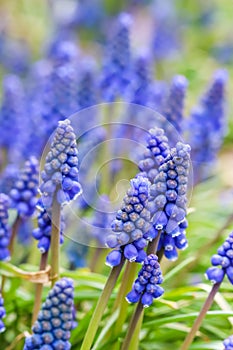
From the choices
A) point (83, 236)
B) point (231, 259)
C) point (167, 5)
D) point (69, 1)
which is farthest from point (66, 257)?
Answer: point (167, 5)

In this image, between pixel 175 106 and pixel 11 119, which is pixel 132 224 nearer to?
pixel 175 106

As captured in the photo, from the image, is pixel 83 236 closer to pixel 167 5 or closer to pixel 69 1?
pixel 69 1

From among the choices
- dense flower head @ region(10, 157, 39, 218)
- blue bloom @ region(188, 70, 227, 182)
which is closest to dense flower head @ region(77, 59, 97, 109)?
blue bloom @ region(188, 70, 227, 182)

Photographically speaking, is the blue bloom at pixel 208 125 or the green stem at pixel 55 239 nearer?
the green stem at pixel 55 239

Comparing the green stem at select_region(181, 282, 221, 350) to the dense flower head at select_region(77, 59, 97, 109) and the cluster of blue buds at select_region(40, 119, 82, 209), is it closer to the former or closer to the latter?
the cluster of blue buds at select_region(40, 119, 82, 209)

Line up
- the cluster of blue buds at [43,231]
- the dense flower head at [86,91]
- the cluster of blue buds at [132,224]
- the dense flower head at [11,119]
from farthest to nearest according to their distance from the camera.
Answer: the dense flower head at [11,119] < the dense flower head at [86,91] < the cluster of blue buds at [43,231] < the cluster of blue buds at [132,224]

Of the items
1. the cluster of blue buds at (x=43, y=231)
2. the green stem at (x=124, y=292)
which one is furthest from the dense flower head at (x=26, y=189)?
the green stem at (x=124, y=292)

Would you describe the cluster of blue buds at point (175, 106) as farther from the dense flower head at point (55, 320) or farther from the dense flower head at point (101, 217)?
the dense flower head at point (55, 320)
